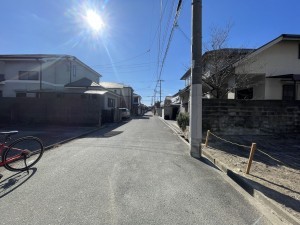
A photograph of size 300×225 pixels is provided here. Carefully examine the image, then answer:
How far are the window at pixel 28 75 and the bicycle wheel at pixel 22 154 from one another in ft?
75.7

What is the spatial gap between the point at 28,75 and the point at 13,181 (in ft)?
84.4

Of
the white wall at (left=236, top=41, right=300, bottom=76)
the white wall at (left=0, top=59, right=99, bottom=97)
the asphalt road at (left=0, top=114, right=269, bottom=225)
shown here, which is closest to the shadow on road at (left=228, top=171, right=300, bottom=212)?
the asphalt road at (left=0, top=114, right=269, bottom=225)

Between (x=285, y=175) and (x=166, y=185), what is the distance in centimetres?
311

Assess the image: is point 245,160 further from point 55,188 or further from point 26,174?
point 26,174

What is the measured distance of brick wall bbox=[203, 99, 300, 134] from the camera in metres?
12.1

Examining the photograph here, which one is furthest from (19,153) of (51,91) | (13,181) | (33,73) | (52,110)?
(33,73)

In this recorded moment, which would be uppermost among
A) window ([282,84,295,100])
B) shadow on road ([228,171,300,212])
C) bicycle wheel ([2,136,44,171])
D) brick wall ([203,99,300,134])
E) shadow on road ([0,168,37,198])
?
window ([282,84,295,100])

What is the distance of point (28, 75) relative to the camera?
28.4m

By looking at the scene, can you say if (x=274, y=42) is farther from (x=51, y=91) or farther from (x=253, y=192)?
(x=51, y=91)

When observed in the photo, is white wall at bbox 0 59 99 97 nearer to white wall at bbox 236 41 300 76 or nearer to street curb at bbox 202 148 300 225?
white wall at bbox 236 41 300 76

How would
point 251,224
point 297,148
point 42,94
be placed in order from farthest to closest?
point 42,94
point 297,148
point 251,224

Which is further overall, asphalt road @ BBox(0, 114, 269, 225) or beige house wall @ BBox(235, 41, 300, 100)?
beige house wall @ BBox(235, 41, 300, 100)

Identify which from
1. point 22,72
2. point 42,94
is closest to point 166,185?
point 42,94

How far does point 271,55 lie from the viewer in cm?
1677
